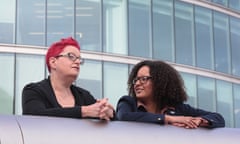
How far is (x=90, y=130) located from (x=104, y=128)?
69 mm

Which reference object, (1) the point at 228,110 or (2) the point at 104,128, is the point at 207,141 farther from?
(1) the point at 228,110

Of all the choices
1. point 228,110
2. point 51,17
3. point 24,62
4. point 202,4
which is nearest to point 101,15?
point 51,17

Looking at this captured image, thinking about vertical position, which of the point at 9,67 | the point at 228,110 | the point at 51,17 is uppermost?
the point at 51,17

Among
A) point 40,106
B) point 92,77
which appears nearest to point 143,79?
point 40,106

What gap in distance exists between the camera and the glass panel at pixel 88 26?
58.1 feet

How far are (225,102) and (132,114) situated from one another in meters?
19.0

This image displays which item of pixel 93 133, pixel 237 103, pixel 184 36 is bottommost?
pixel 237 103

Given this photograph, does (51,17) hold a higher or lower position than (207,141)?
higher

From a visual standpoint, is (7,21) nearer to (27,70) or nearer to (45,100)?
(27,70)

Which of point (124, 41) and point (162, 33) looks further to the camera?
point (162, 33)

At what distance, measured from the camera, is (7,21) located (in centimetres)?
1703

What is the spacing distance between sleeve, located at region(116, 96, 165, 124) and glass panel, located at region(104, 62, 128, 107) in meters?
15.0

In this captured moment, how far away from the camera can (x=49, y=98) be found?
259 centimetres

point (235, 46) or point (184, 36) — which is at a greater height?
point (184, 36)
